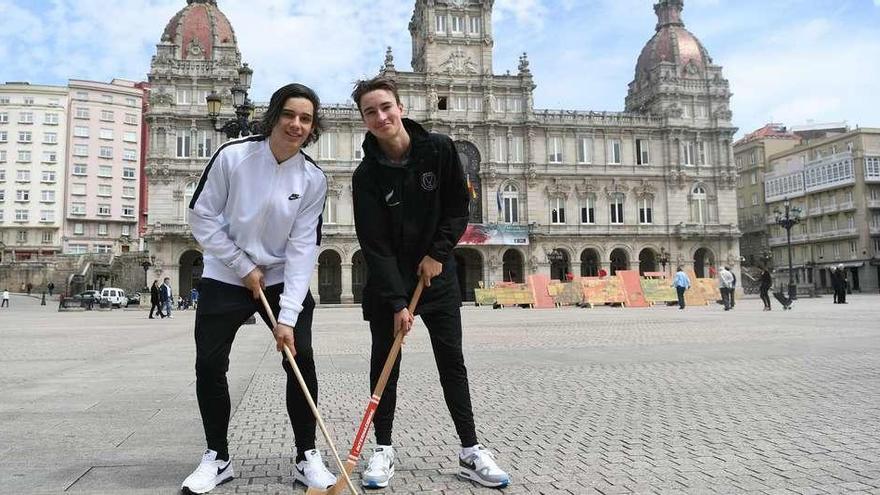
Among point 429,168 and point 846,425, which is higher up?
point 429,168

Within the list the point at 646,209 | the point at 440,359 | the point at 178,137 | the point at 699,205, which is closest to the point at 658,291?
the point at 646,209

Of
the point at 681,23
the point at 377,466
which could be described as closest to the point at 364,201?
the point at 377,466

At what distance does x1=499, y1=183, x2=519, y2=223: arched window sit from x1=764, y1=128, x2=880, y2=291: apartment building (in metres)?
23.7

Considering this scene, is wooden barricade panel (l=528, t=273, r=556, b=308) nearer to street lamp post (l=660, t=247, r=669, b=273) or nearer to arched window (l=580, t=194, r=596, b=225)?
street lamp post (l=660, t=247, r=669, b=273)

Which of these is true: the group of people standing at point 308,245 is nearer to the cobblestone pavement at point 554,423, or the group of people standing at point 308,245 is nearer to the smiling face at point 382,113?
the smiling face at point 382,113

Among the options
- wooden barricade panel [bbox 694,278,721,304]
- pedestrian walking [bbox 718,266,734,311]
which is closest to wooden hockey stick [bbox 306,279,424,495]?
pedestrian walking [bbox 718,266,734,311]

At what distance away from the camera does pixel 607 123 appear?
4962 cm

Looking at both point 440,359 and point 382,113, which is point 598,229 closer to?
point 440,359

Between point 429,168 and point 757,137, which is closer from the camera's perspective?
point 429,168

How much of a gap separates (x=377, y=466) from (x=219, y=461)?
32.3 inches

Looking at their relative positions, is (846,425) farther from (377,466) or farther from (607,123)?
(607,123)

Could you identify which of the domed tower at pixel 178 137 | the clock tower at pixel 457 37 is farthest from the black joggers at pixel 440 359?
the clock tower at pixel 457 37

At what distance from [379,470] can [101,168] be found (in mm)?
74502

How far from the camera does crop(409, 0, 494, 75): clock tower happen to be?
46844 mm
